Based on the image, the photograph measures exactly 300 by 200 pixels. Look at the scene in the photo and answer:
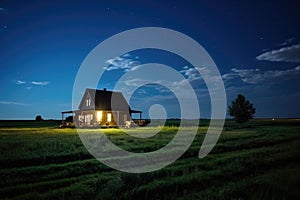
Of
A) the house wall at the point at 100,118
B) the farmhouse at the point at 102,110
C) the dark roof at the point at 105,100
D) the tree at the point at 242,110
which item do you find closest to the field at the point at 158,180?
the house wall at the point at 100,118

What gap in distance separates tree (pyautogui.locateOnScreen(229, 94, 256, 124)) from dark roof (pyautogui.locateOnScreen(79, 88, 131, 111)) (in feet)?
78.9

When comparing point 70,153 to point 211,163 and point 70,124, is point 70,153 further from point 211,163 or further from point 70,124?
point 70,124

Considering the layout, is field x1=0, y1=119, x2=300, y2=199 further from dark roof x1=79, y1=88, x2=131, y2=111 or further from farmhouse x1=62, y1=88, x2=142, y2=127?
dark roof x1=79, y1=88, x2=131, y2=111

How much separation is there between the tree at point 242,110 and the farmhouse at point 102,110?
21969mm

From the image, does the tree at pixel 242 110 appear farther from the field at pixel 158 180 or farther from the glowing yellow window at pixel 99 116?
the field at pixel 158 180

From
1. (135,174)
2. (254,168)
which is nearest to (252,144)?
(254,168)

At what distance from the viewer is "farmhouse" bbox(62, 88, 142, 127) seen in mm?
42062

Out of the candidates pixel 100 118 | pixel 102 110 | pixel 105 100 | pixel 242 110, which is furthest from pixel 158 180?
pixel 242 110

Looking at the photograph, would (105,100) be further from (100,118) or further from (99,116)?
(100,118)

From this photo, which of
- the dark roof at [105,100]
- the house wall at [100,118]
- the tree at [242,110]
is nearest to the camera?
the house wall at [100,118]

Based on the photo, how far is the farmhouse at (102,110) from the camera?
42062 millimetres

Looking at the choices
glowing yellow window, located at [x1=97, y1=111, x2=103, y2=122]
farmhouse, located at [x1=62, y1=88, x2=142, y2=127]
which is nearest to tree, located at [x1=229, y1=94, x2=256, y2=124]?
farmhouse, located at [x1=62, y1=88, x2=142, y2=127]

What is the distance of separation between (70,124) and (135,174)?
3456 cm

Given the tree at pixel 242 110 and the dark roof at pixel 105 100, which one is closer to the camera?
the dark roof at pixel 105 100
